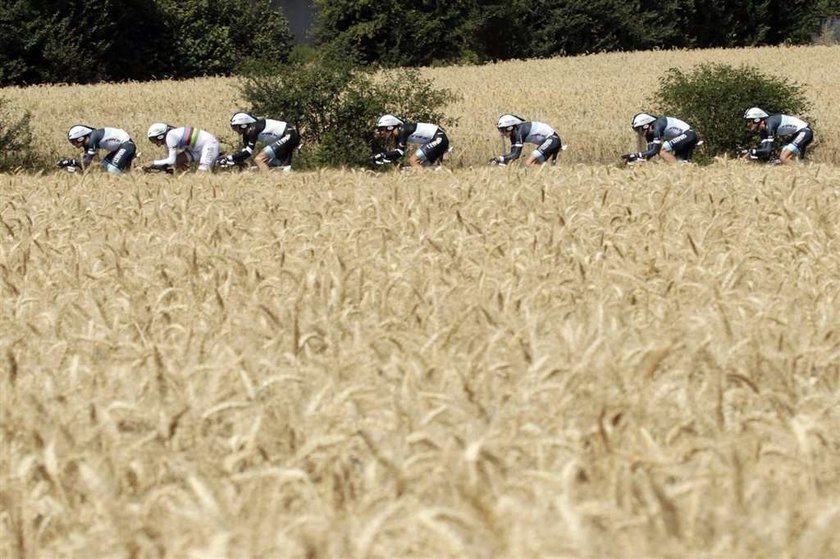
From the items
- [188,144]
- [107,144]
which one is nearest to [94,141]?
[107,144]

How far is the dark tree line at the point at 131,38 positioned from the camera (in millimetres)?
58613

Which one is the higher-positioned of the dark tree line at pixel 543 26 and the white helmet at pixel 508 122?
the white helmet at pixel 508 122

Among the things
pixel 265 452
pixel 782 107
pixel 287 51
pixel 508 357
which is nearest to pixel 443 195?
pixel 508 357

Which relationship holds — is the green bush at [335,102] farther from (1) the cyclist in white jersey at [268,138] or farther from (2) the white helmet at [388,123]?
(2) the white helmet at [388,123]

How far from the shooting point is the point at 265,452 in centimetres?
407

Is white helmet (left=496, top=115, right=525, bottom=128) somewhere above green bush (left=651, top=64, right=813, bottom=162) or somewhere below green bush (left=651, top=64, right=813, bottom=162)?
above

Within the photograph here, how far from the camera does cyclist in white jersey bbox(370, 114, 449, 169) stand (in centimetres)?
2339

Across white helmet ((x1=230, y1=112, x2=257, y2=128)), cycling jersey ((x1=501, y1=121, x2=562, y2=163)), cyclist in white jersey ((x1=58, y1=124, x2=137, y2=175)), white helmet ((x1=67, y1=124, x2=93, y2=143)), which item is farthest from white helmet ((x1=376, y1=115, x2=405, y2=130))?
white helmet ((x1=67, y1=124, x2=93, y2=143))

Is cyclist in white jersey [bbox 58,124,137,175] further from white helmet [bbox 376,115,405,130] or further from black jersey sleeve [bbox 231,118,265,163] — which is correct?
white helmet [bbox 376,115,405,130]

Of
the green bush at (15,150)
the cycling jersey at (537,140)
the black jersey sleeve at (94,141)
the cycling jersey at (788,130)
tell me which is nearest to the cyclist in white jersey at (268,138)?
the black jersey sleeve at (94,141)

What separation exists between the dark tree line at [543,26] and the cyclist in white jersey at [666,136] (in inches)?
1497

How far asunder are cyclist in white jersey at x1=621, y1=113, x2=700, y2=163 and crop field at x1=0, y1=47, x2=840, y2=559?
42.1 feet

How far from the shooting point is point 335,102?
30125 mm

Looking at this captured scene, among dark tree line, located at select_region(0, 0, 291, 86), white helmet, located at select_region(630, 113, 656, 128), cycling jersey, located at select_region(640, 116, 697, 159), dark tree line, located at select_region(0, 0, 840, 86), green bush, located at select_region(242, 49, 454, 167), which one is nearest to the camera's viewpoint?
cycling jersey, located at select_region(640, 116, 697, 159)
